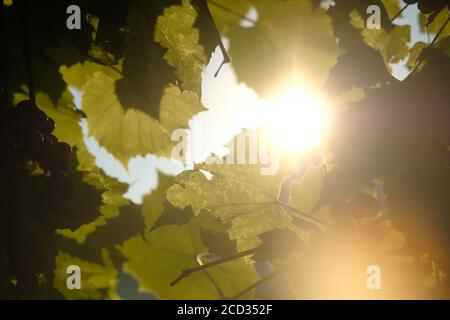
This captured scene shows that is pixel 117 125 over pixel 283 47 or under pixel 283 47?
under

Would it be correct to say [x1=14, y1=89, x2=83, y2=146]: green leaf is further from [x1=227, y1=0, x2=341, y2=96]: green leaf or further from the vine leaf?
[x1=227, y1=0, x2=341, y2=96]: green leaf

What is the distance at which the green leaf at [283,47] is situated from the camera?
2.31 m

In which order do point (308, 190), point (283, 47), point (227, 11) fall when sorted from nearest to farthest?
point (308, 190) < point (227, 11) < point (283, 47)

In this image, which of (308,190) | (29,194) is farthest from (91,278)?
(308,190)

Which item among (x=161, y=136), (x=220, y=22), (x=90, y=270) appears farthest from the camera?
(x=90, y=270)

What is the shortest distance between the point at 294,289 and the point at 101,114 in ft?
3.94

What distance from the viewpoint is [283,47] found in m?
2.59

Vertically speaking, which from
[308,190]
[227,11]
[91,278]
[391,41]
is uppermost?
[227,11]

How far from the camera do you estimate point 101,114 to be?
7.36 feet

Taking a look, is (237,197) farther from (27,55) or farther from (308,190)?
(27,55)

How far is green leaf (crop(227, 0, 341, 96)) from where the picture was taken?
2.31 m

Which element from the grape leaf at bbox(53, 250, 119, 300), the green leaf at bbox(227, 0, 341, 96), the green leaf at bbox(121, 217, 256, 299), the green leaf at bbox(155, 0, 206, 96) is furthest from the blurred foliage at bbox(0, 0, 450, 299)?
the grape leaf at bbox(53, 250, 119, 300)
